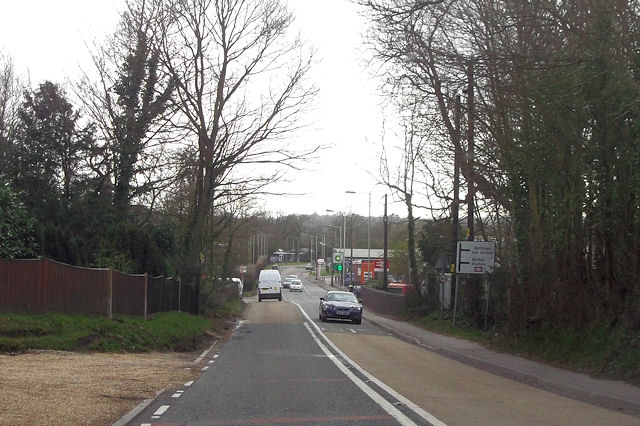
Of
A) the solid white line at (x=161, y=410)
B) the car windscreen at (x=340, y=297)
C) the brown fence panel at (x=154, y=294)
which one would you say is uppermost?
the brown fence panel at (x=154, y=294)

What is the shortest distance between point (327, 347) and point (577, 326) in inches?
310

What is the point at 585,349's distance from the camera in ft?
53.6

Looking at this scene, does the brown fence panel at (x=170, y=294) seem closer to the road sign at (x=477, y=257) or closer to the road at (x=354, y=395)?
the road at (x=354, y=395)

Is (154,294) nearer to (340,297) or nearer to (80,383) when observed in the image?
(340,297)

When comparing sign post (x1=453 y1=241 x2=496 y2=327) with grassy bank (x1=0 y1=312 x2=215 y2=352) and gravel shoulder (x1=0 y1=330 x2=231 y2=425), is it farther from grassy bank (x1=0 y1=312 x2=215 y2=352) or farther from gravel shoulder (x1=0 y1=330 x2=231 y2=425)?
gravel shoulder (x1=0 y1=330 x2=231 y2=425)

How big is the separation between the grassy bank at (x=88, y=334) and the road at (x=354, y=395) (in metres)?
1.80

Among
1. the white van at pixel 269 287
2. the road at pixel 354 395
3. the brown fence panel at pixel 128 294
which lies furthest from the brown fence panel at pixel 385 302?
the road at pixel 354 395

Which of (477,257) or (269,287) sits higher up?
(477,257)

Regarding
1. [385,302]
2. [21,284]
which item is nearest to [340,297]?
[385,302]

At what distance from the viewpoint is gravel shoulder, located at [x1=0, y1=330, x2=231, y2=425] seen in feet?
29.1

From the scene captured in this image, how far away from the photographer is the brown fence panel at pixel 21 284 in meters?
17.8

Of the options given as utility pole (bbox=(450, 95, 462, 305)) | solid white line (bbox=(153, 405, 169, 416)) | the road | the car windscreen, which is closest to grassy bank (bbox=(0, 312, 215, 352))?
the road

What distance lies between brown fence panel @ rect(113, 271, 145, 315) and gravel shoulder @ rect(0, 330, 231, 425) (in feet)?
13.2

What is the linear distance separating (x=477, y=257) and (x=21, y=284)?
47.9ft
